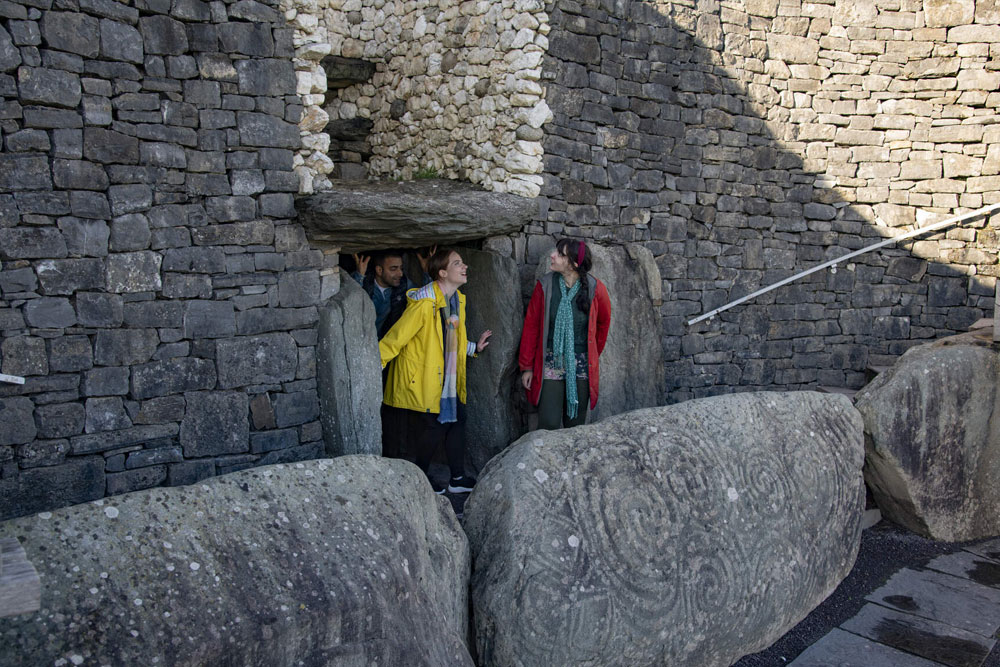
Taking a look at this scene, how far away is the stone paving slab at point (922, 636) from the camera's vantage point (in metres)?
4.09

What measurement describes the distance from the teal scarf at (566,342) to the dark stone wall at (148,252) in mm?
1489

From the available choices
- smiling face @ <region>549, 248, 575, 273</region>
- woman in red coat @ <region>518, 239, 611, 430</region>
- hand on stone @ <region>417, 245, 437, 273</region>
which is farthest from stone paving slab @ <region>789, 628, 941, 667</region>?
hand on stone @ <region>417, 245, 437, 273</region>

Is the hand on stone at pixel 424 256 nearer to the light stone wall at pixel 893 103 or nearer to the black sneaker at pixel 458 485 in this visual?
the black sneaker at pixel 458 485

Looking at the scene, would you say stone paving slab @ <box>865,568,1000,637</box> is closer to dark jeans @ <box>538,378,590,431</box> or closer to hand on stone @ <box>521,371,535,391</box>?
dark jeans @ <box>538,378,590,431</box>

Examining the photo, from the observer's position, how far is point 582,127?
6094mm

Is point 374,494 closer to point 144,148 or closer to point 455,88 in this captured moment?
point 144,148

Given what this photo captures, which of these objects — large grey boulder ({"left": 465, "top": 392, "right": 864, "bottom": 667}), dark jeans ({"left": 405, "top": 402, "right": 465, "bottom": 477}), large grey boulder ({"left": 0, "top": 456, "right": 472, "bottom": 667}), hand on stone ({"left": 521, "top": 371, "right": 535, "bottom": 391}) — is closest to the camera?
large grey boulder ({"left": 0, "top": 456, "right": 472, "bottom": 667})

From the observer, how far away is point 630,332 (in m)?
6.13

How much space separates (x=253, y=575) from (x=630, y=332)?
12.5ft

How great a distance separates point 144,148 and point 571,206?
9.58ft

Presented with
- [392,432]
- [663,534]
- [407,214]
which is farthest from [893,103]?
[663,534]

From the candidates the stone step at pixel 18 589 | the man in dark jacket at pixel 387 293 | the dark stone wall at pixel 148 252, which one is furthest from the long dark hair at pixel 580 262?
the stone step at pixel 18 589

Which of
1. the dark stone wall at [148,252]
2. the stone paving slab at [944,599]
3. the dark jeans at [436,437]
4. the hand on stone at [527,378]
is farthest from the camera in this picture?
the hand on stone at [527,378]

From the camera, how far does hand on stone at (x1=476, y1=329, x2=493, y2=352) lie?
567 centimetres
